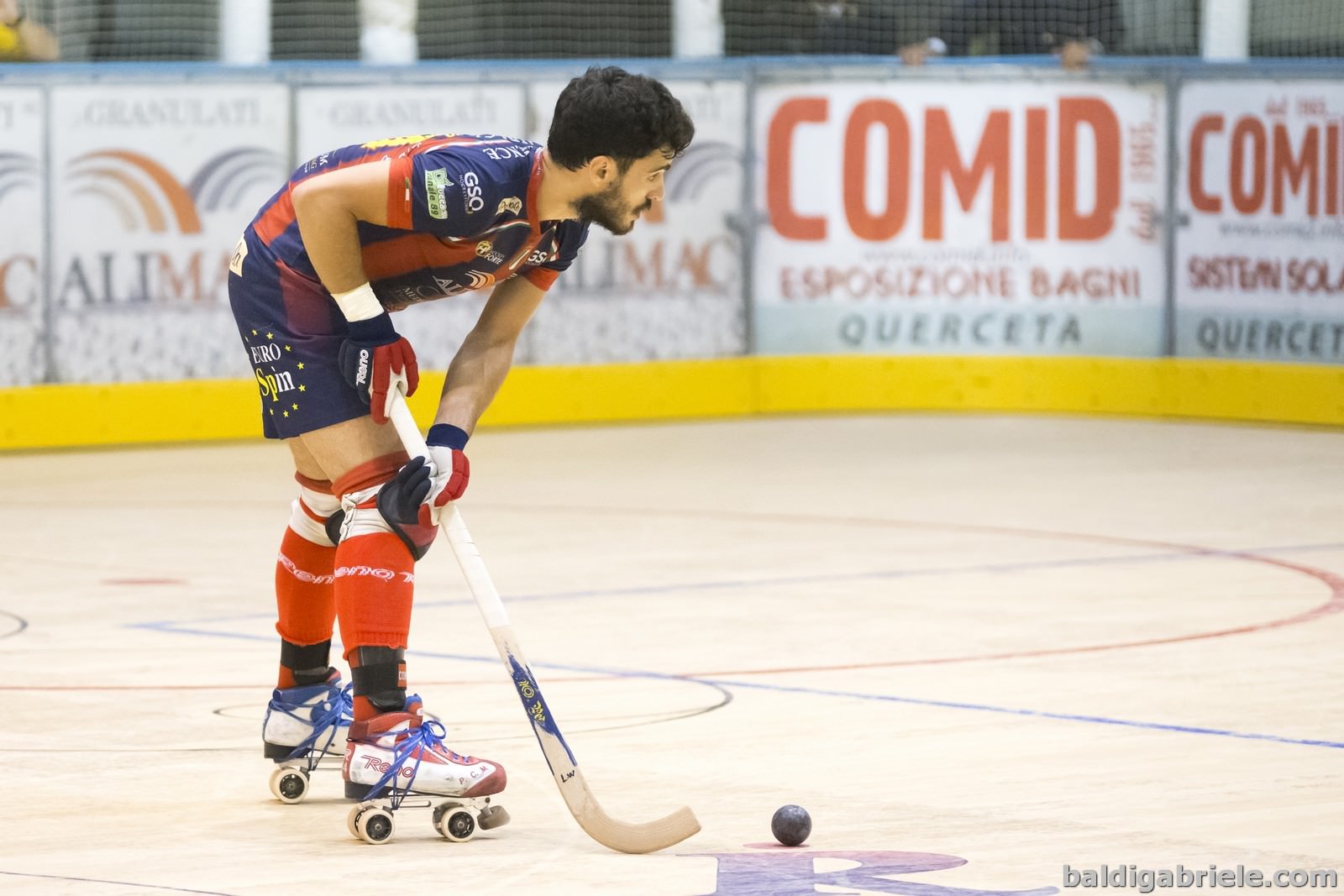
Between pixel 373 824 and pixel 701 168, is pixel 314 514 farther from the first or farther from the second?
pixel 701 168

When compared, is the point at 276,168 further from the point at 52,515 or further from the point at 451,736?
the point at 451,736

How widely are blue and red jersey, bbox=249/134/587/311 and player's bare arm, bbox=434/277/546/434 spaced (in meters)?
0.07

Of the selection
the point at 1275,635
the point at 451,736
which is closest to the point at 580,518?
the point at 1275,635

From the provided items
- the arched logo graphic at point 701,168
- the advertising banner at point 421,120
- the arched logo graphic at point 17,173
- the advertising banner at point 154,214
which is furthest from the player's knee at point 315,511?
the arched logo graphic at point 701,168

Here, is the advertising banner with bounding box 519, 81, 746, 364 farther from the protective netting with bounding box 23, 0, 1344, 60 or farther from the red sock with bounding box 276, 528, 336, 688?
the red sock with bounding box 276, 528, 336, 688

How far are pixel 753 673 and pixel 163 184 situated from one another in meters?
8.23

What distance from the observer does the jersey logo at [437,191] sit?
5.24 meters

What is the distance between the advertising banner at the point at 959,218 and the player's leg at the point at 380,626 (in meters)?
11.5

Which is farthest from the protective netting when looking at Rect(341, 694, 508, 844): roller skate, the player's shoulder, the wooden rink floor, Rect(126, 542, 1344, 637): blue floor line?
Rect(341, 694, 508, 844): roller skate

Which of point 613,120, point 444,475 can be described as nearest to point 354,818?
point 444,475

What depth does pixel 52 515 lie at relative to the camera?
11.6 meters

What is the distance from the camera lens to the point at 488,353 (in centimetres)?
574

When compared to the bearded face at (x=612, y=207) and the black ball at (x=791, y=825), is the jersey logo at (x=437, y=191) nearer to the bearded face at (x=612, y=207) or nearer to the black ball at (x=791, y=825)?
the bearded face at (x=612, y=207)

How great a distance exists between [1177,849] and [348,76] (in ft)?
36.4
